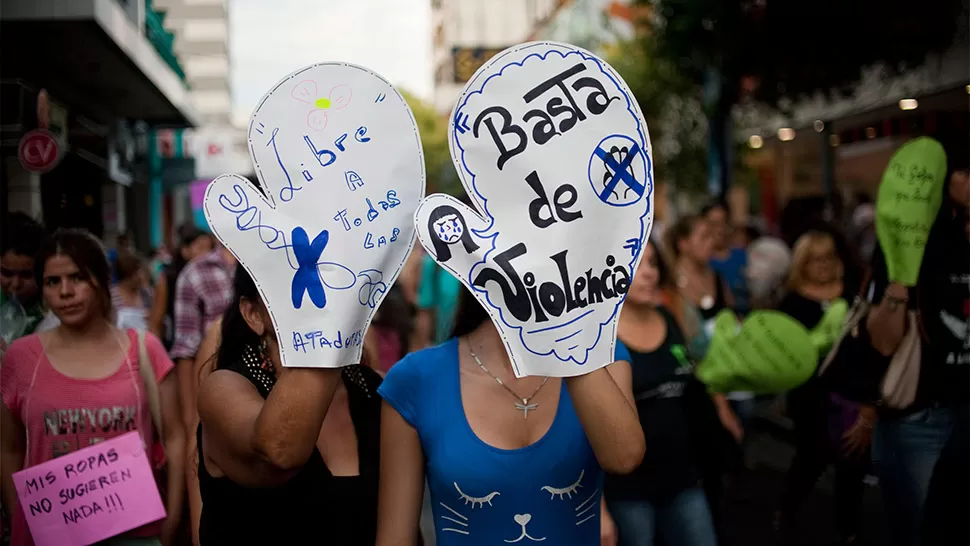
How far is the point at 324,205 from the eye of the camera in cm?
237

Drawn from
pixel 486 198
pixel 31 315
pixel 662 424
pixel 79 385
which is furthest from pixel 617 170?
pixel 31 315

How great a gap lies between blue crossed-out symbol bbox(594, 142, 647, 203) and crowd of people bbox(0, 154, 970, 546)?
41 centimetres

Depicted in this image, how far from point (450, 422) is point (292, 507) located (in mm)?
442

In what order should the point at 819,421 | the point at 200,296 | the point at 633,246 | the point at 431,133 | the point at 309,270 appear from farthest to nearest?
the point at 431,133
the point at 200,296
the point at 819,421
the point at 633,246
the point at 309,270

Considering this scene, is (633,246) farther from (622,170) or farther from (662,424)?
(662,424)

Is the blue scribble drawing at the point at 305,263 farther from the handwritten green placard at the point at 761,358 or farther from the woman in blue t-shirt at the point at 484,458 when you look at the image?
the handwritten green placard at the point at 761,358

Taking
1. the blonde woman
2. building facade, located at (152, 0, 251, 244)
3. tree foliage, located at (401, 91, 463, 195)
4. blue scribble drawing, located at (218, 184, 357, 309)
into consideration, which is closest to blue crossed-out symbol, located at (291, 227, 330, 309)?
blue scribble drawing, located at (218, 184, 357, 309)

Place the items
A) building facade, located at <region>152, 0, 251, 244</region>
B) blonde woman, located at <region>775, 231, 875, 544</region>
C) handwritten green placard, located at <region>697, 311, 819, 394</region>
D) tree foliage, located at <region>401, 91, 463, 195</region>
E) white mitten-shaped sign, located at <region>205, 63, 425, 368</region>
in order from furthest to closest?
tree foliage, located at <region>401, 91, 463, 195</region> < building facade, located at <region>152, 0, 251, 244</region> < blonde woman, located at <region>775, 231, 875, 544</region> < handwritten green placard, located at <region>697, 311, 819, 394</region> < white mitten-shaped sign, located at <region>205, 63, 425, 368</region>

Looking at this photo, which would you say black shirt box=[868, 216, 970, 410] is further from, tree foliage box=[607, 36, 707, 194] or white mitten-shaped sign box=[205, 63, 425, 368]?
tree foliage box=[607, 36, 707, 194]

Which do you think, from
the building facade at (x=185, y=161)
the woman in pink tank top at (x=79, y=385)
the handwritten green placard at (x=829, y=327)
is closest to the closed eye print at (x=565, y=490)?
the woman in pink tank top at (x=79, y=385)

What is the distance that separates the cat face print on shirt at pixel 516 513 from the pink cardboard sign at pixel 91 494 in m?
1.37

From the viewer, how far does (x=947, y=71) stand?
1155cm

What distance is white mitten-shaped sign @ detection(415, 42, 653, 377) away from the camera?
2.36 metres

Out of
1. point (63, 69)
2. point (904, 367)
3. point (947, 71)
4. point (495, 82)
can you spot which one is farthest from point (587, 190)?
point (947, 71)
